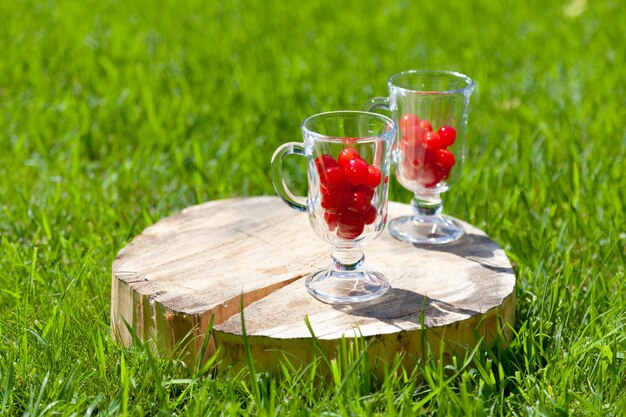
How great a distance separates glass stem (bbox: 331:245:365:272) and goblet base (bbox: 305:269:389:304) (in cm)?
1

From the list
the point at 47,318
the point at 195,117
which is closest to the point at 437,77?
the point at 47,318

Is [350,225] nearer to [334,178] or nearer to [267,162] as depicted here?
[334,178]

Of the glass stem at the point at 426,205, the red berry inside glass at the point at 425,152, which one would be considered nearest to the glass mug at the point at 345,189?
the red berry inside glass at the point at 425,152

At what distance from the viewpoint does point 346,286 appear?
7.68ft

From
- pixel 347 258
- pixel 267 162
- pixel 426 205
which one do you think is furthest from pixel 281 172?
pixel 267 162

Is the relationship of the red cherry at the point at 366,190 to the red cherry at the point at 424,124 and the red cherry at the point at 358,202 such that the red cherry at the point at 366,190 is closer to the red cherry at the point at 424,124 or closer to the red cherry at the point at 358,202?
the red cherry at the point at 358,202

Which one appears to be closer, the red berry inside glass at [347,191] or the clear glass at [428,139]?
the red berry inside glass at [347,191]

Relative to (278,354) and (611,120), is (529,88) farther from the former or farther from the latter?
(278,354)

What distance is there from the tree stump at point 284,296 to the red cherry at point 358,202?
250 millimetres

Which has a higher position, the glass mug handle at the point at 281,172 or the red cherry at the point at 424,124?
the red cherry at the point at 424,124

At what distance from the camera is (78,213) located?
328 cm

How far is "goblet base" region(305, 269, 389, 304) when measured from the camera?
2.30 m

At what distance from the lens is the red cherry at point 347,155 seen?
213 centimetres

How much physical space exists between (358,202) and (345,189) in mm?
46
